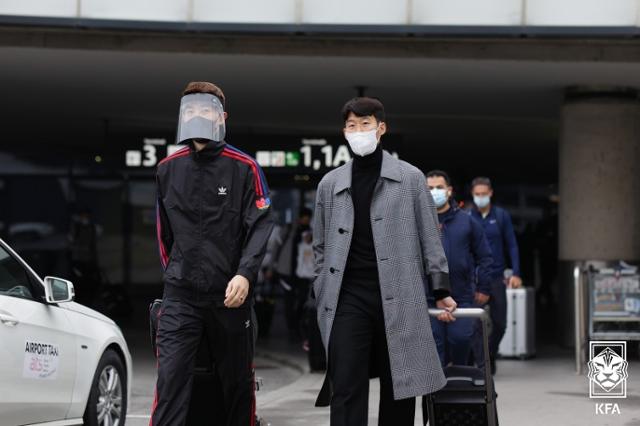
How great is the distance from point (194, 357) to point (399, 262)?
3.47ft

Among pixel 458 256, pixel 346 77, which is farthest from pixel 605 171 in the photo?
pixel 458 256

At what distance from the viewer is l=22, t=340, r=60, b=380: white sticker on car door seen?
6.63m

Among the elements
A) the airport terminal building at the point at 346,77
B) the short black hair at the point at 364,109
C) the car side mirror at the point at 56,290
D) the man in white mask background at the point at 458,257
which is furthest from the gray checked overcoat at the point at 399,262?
the airport terminal building at the point at 346,77

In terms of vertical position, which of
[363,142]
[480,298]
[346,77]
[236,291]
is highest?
[346,77]

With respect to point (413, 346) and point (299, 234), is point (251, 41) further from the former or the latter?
point (413, 346)

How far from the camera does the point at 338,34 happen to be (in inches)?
458

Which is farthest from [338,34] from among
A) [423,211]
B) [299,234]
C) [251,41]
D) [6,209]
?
[6,209]

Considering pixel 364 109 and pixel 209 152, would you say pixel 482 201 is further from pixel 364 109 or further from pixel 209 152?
pixel 209 152

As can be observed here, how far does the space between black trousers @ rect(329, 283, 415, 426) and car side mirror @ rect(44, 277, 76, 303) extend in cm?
203

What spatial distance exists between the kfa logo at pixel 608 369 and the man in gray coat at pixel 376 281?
16.6ft

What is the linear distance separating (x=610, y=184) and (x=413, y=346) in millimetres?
9242

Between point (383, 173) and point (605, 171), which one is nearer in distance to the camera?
point (383, 173)

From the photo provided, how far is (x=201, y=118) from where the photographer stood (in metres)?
5.79

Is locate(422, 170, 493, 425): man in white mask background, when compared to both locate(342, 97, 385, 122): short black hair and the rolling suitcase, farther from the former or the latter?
the rolling suitcase
